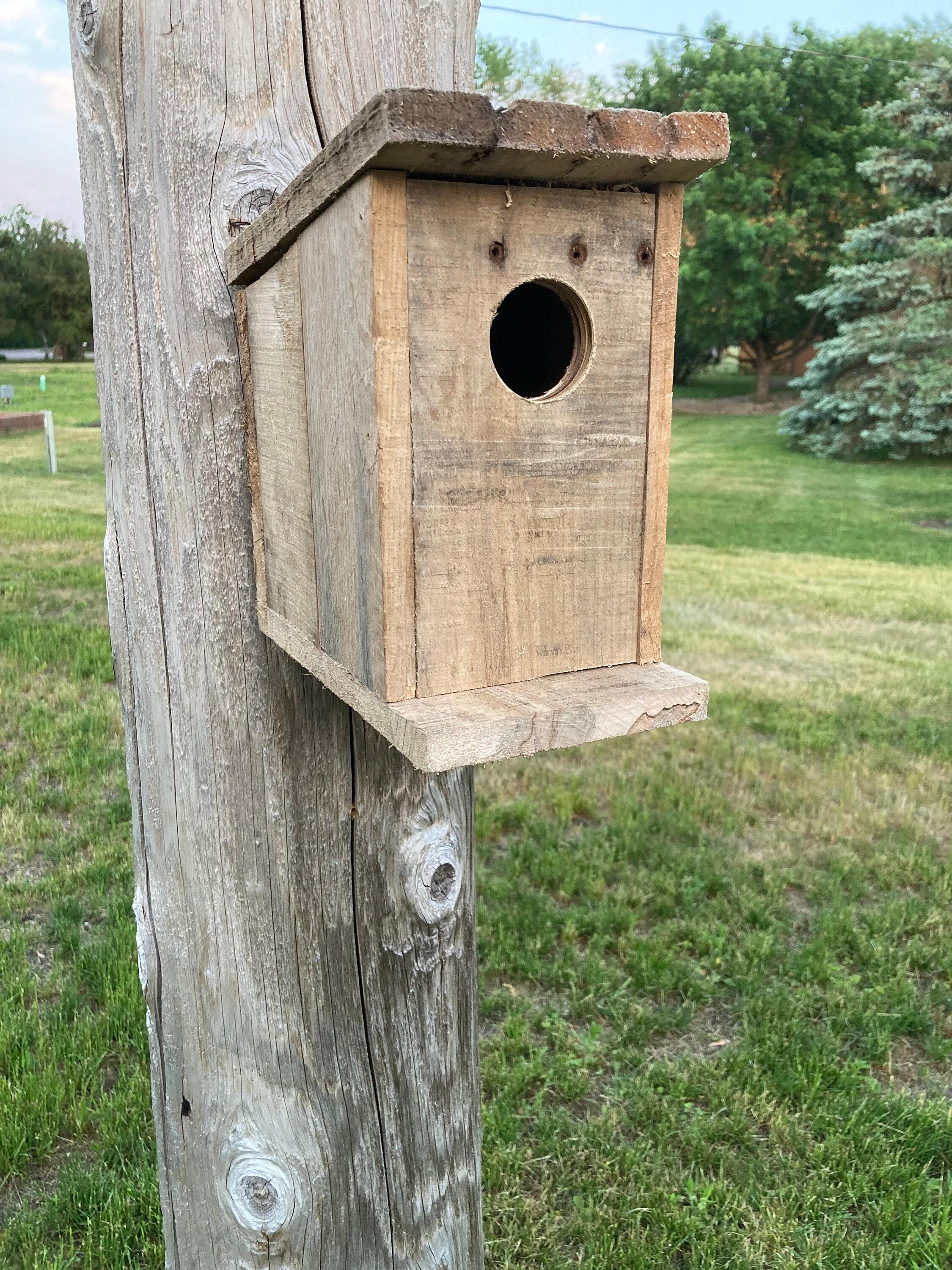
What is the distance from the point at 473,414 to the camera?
1183 mm

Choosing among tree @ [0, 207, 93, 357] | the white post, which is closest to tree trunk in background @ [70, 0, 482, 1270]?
the white post

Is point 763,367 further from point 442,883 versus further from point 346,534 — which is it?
point 346,534

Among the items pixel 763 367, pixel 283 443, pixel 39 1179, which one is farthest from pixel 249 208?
pixel 763 367

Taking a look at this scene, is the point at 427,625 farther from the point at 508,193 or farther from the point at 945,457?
the point at 945,457

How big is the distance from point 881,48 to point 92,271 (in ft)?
95.4

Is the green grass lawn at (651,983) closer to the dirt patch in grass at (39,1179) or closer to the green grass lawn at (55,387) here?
the dirt patch in grass at (39,1179)

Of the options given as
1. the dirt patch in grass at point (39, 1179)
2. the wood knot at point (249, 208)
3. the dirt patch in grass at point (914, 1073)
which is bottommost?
the dirt patch in grass at point (914, 1073)

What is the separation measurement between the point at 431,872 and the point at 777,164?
28874 millimetres

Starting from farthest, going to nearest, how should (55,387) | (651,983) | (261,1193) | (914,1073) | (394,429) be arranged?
1. (55,387)
2. (651,983)
3. (914,1073)
4. (261,1193)
5. (394,429)

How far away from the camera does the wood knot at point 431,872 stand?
5.13ft

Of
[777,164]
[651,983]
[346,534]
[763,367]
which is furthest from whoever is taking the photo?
[763,367]

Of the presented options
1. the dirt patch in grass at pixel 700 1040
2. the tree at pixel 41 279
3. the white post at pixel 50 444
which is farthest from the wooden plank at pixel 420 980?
the tree at pixel 41 279

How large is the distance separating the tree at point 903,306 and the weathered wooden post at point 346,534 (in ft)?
57.8

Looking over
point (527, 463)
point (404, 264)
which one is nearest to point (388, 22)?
point (404, 264)
